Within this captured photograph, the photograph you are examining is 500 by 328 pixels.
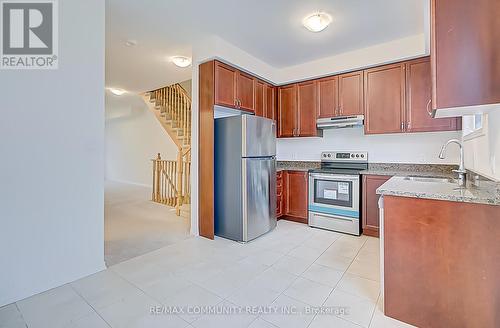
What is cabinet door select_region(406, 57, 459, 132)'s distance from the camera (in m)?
3.11

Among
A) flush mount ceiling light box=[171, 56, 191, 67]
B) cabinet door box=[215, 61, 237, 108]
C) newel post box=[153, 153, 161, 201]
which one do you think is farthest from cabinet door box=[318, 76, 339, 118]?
newel post box=[153, 153, 161, 201]

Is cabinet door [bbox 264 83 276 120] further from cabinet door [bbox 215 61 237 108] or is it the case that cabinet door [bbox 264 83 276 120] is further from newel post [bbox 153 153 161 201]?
newel post [bbox 153 153 161 201]

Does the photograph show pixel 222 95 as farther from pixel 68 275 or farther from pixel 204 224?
pixel 68 275

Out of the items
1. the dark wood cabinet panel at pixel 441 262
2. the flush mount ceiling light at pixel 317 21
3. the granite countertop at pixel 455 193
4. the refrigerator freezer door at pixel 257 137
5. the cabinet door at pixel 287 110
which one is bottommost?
the dark wood cabinet panel at pixel 441 262

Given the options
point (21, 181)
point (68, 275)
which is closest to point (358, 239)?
point (68, 275)

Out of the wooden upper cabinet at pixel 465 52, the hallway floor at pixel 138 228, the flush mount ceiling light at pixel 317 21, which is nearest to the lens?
the wooden upper cabinet at pixel 465 52

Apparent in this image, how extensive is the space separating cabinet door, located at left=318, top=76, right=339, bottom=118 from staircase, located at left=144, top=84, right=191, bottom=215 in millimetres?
2908

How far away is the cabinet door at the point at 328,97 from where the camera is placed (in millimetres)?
3779

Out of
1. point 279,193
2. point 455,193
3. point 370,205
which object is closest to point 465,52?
point 455,193

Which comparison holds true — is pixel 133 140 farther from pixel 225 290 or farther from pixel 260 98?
pixel 225 290

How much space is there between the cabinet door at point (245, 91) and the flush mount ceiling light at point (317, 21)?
3.99 ft
